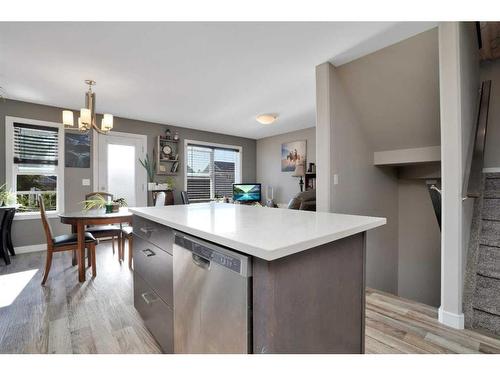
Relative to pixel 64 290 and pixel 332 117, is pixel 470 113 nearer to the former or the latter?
pixel 332 117

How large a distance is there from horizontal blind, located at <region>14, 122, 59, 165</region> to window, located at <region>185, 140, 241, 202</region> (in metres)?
2.35

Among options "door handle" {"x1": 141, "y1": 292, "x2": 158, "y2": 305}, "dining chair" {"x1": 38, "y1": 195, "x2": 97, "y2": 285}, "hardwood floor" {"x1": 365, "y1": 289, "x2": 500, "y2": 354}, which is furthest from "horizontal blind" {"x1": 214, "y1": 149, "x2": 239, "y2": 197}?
"hardwood floor" {"x1": 365, "y1": 289, "x2": 500, "y2": 354}

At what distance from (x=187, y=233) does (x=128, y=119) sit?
431cm

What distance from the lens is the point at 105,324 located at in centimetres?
179

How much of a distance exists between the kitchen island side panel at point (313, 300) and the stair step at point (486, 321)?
1182 mm

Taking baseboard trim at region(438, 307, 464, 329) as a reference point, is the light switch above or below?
above

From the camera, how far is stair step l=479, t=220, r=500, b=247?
6.11ft

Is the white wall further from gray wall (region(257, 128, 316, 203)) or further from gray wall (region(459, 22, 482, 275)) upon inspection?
gray wall (region(257, 128, 316, 203))

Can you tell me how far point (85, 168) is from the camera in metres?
4.22

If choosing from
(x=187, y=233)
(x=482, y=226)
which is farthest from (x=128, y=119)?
(x=482, y=226)

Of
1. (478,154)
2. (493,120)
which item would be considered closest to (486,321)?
(478,154)

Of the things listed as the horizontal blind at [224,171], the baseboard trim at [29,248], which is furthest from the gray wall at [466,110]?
the baseboard trim at [29,248]

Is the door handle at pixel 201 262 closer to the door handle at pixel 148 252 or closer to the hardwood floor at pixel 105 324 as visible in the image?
the door handle at pixel 148 252
